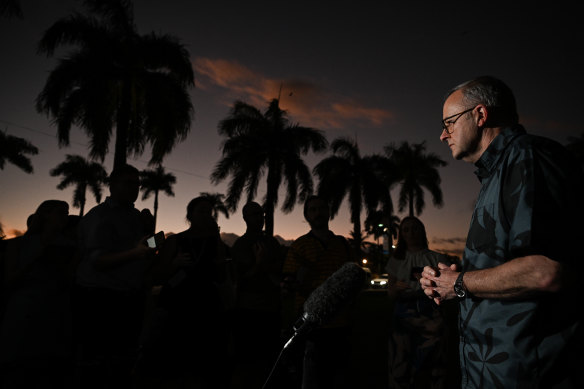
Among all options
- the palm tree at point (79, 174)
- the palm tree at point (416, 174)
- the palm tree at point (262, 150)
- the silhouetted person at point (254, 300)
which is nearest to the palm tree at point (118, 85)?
the palm tree at point (262, 150)

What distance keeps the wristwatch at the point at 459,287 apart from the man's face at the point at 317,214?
8.31ft

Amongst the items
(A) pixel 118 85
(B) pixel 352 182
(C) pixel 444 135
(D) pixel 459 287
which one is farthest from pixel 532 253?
(B) pixel 352 182

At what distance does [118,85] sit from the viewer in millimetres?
14141

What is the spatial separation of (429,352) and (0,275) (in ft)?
14.7

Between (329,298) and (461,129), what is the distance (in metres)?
1.07

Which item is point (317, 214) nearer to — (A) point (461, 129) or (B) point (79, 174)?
(A) point (461, 129)

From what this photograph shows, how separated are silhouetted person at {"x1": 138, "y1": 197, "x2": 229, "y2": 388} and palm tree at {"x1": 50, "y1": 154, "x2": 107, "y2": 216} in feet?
151

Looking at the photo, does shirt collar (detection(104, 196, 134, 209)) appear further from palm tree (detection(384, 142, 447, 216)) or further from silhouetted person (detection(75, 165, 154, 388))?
palm tree (detection(384, 142, 447, 216))

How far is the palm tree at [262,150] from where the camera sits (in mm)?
19828

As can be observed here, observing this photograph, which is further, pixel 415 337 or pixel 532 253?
pixel 415 337

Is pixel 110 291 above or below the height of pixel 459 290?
below

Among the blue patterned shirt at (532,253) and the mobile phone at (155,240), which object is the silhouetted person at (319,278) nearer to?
the mobile phone at (155,240)

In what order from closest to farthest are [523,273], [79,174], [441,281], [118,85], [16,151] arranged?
[523,273] → [441,281] → [118,85] → [16,151] → [79,174]

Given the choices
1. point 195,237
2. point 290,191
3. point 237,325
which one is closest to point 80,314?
point 195,237
